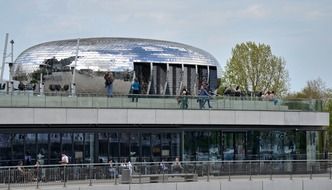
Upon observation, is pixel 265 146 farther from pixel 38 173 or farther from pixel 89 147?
pixel 38 173

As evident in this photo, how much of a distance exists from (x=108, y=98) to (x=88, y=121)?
196 centimetres

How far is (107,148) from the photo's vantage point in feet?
137

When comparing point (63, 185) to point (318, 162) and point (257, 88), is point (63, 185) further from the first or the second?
point (257, 88)

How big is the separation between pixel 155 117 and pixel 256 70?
1638 inches

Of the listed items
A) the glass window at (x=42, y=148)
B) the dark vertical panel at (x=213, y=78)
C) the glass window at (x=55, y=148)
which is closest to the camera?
the glass window at (x=42, y=148)

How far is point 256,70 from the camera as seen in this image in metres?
82.0

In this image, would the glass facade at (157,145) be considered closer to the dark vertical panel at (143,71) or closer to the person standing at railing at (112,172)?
the person standing at railing at (112,172)

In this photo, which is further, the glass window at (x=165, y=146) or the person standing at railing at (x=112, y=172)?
the glass window at (x=165, y=146)

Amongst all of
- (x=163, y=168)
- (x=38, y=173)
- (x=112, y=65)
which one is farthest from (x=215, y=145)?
(x=112, y=65)

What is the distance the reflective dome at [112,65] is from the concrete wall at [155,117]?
15169mm

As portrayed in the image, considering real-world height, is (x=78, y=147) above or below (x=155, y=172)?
above

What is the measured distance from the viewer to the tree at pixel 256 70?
8125cm

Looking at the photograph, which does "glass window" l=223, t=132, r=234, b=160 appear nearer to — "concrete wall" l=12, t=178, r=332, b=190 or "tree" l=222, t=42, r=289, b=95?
"concrete wall" l=12, t=178, r=332, b=190

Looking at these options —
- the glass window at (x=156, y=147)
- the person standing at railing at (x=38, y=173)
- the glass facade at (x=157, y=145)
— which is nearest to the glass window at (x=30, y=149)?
the glass facade at (x=157, y=145)
